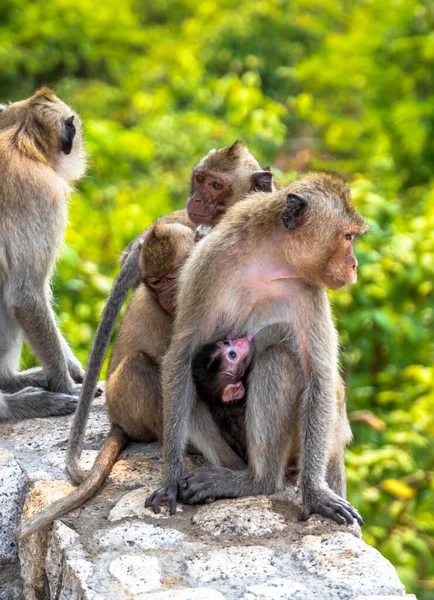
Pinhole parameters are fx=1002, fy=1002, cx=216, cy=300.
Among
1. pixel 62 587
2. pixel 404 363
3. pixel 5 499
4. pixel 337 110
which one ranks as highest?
pixel 337 110

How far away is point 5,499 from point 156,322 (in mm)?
984

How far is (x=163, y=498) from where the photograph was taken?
3756mm

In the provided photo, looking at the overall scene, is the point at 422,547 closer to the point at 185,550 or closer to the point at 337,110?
the point at 185,550

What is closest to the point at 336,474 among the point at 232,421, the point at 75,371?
the point at 232,421

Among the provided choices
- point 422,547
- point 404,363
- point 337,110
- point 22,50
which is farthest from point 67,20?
point 422,547

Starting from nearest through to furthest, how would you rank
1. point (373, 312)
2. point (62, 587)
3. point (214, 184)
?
point (62, 587)
point (214, 184)
point (373, 312)

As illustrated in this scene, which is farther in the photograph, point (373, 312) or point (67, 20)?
point (67, 20)

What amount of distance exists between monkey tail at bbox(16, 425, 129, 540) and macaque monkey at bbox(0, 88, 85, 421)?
682 mm

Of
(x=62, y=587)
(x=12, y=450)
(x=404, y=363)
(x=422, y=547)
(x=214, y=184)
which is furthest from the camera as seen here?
(x=404, y=363)

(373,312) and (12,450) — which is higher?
(373,312)

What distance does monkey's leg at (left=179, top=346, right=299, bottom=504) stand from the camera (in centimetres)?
378

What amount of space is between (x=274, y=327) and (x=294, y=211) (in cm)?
46

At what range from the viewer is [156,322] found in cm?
436

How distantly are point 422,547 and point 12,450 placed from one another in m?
3.14
